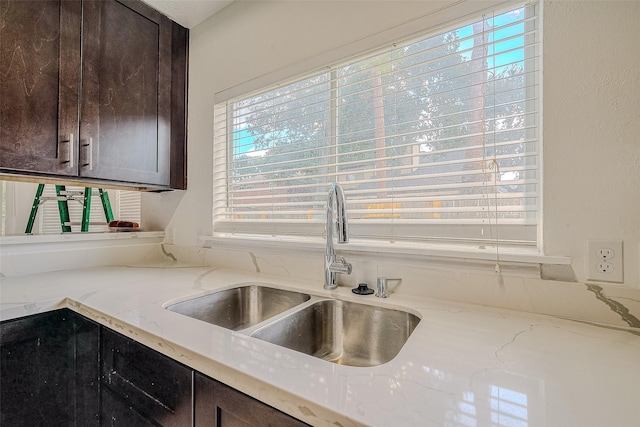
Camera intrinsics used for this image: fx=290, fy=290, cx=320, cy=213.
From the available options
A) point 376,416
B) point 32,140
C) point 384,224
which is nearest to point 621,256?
point 384,224

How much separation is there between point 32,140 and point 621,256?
→ 206cm

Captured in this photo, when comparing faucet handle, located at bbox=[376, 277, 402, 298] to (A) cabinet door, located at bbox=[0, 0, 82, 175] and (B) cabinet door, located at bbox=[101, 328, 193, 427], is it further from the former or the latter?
(A) cabinet door, located at bbox=[0, 0, 82, 175]

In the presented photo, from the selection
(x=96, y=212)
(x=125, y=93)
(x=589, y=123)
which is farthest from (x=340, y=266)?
(x=96, y=212)

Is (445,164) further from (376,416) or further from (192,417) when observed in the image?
(192,417)

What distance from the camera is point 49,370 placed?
981 mm

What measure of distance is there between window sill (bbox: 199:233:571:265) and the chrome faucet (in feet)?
0.25

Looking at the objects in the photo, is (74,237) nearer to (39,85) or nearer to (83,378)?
(39,85)

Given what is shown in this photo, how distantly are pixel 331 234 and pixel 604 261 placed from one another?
2.61 ft

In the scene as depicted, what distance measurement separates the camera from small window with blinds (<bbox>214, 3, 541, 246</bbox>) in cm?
92

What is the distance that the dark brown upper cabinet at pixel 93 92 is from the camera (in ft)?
3.84

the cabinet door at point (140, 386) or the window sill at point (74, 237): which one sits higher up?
the window sill at point (74, 237)

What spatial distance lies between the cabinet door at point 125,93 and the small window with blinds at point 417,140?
0.57 metres

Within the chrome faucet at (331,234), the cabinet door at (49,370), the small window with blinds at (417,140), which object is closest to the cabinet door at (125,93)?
the small window with blinds at (417,140)

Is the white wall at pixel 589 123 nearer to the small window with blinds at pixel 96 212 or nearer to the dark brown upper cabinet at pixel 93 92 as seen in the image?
the dark brown upper cabinet at pixel 93 92
